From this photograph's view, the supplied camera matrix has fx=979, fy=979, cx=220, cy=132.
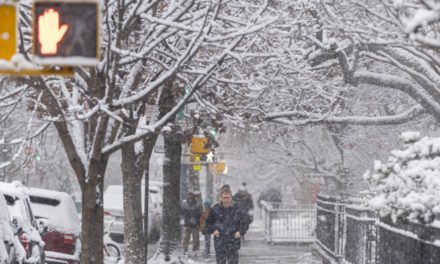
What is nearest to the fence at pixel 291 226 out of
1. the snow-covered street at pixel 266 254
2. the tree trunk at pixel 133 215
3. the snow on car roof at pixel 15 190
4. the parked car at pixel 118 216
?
the snow-covered street at pixel 266 254

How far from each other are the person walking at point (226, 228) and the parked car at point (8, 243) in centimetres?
377

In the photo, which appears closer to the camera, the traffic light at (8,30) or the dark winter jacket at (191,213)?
the traffic light at (8,30)

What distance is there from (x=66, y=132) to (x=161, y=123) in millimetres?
1352

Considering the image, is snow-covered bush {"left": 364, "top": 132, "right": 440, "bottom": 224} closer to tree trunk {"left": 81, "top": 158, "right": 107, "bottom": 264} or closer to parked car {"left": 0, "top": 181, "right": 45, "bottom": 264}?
tree trunk {"left": 81, "top": 158, "right": 107, "bottom": 264}

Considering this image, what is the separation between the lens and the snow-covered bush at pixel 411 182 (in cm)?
884

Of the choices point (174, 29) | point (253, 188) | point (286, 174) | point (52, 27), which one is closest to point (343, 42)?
Answer: point (174, 29)

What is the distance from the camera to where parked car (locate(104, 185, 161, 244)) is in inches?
1099

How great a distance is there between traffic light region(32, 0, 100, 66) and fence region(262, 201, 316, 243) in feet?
74.8

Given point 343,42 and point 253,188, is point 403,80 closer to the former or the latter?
point 343,42

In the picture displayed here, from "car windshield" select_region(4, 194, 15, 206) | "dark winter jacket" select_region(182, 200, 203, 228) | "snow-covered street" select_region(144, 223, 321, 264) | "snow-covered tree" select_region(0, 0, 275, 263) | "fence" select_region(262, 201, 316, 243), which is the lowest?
"snow-covered street" select_region(144, 223, 321, 264)

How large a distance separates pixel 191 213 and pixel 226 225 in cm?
1069

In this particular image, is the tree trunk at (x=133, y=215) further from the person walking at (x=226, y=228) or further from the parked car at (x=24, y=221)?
the parked car at (x=24, y=221)

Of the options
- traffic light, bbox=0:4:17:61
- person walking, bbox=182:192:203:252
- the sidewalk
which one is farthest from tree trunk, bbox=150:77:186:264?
traffic light, bbox=0:4:17:61

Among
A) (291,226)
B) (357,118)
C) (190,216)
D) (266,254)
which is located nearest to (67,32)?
(357,118)
